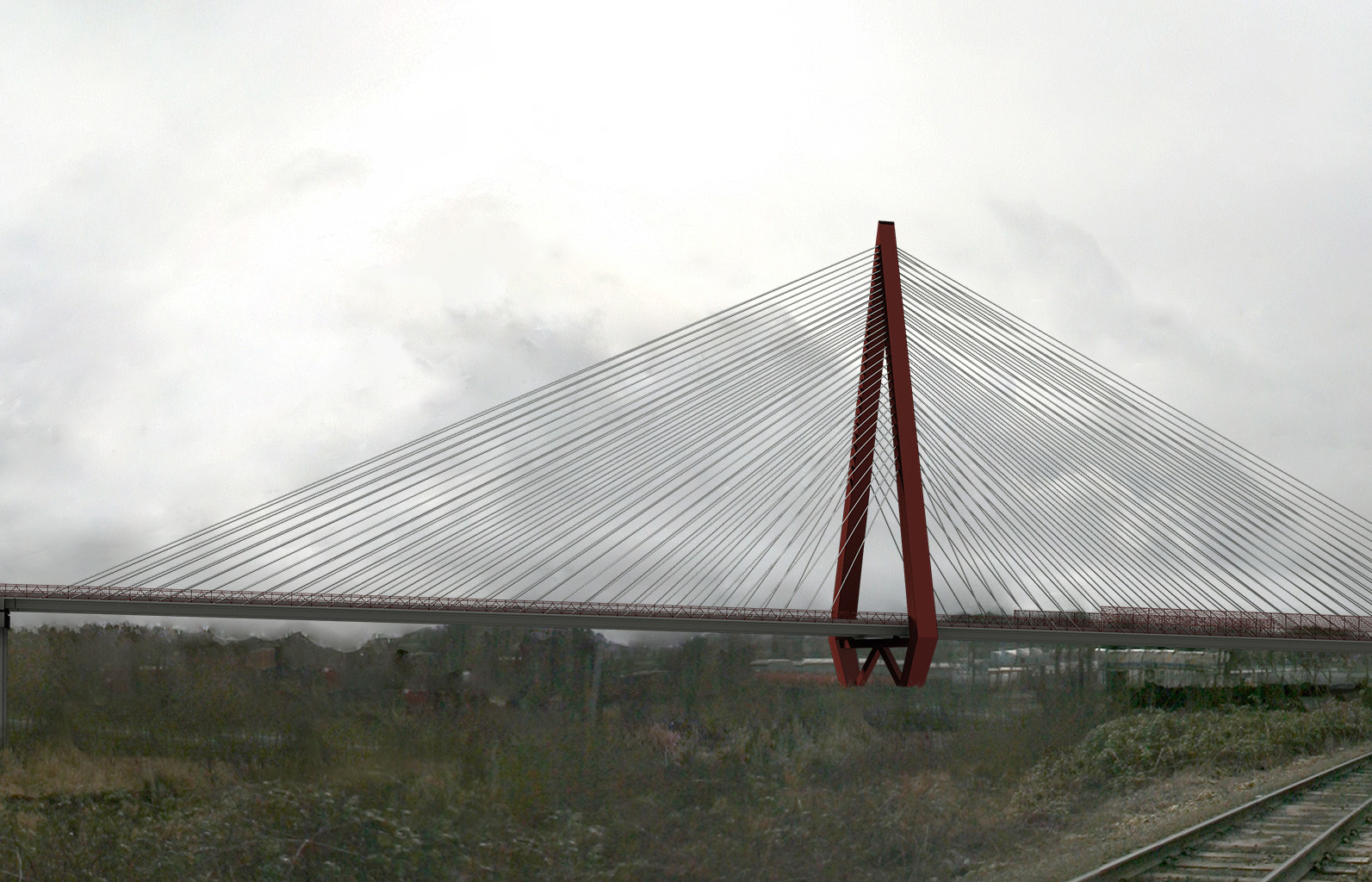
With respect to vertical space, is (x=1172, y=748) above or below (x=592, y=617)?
below

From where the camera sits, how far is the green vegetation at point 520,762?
15648 millimetres

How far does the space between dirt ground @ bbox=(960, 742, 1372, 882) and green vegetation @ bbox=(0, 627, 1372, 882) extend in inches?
25.4

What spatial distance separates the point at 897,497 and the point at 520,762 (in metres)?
7.82

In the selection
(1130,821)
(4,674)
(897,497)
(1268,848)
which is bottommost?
(1130,821)

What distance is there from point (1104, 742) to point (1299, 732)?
5.35m

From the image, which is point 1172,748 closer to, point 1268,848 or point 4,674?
point 1268,848

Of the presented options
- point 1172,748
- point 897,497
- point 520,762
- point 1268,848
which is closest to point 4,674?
point 520,762

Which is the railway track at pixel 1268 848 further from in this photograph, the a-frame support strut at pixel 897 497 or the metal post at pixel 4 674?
the metal post at pixel 4 674

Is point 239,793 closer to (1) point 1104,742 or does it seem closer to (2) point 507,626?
(2) point 507,626

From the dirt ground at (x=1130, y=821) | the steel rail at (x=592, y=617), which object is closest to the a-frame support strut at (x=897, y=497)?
the steel rail at (x=592, y=617)

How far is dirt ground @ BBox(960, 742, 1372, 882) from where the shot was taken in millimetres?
14703

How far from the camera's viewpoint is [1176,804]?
1848 centimetres

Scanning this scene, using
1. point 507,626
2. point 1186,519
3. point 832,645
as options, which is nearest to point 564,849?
point 507,626

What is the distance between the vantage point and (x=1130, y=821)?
17422mm
